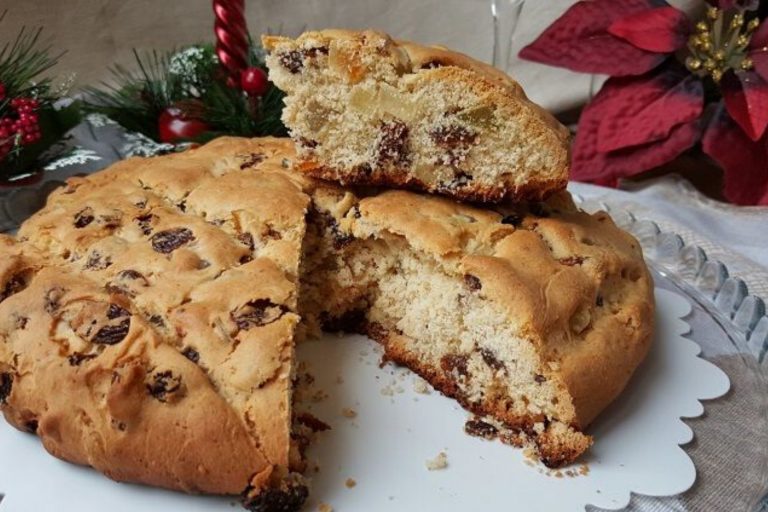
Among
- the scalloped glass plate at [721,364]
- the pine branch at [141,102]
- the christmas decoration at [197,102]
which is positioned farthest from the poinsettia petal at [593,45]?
the pine branch at [141,102]

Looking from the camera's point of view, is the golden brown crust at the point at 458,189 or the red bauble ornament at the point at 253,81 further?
the red bauble ornament at the point at 253,81

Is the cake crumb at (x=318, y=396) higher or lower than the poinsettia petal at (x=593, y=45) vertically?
lower

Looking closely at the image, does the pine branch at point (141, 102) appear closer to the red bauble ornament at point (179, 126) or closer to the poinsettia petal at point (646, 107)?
the red bauble ornament at point (179, 126)

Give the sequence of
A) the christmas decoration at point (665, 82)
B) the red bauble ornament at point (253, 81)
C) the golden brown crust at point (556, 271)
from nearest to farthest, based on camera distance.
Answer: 1. the golden brown crust at point (556, 271)
2. the red bauble ornament at point (253, 81)
3. the christmas decoration at point (665, 82)

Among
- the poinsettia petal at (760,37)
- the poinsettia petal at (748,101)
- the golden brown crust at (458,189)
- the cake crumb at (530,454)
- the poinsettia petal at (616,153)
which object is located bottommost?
→ the poinsettia petal at (616,153)

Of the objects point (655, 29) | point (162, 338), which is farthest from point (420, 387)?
point (655, 29)

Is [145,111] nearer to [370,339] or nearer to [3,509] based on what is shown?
[370,339]
